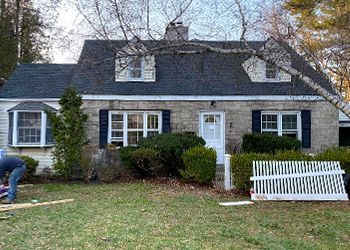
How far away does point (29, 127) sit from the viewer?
50.3ft

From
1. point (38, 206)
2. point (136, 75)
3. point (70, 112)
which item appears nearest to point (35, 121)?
point (70, 112)

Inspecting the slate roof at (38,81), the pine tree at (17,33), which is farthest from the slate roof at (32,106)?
the pine tree at (17,33)

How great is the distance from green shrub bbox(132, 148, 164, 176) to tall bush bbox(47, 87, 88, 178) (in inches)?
81.2

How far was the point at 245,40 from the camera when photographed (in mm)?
10227

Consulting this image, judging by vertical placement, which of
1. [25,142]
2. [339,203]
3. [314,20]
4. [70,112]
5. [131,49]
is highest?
[314,20]

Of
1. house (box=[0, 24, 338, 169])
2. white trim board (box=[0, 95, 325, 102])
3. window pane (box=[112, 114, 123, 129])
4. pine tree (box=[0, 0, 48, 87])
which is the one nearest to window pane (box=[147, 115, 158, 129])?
house (box=[0, 24, 338, 169])

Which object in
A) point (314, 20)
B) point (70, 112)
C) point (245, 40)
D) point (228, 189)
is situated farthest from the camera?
point (70, 112)

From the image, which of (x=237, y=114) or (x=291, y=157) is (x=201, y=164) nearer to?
(x=291, y=157)

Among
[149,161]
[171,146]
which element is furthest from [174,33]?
[149,161]

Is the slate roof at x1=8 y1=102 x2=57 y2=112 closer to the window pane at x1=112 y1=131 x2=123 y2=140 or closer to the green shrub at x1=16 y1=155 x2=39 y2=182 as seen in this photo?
the green shrub at x1=16 y1=155 x2=39 y2=182

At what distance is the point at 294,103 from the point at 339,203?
22.1 feet

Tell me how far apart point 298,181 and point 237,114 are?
576 cm

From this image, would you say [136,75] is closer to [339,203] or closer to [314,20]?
[314,20]

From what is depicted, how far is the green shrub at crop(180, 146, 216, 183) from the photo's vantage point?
39.7 feet
